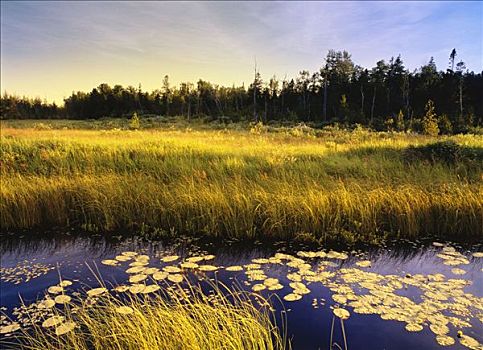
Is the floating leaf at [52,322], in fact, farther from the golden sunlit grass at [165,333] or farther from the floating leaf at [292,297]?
the floating leaf at [292,297]

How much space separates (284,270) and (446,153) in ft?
26.7

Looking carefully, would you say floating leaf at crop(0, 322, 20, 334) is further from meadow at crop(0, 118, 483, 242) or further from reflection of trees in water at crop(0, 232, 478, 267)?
meadow at crop(0, 118, 483, 242)

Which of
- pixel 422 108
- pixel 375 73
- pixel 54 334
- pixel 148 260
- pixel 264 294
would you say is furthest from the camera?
pixel 375 73

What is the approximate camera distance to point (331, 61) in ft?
179

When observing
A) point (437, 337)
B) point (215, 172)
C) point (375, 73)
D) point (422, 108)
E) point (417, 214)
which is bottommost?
point (437, 337)

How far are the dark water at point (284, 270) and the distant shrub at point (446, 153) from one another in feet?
17.0

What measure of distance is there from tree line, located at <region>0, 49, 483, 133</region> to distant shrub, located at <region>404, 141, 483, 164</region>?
18045 millimetres

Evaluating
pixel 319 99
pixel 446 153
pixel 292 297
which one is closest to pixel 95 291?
pixel 292 297

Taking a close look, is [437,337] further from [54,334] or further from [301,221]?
[54,334]

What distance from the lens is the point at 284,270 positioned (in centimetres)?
534

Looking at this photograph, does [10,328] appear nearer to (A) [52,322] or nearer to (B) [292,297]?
(A) [52,322]

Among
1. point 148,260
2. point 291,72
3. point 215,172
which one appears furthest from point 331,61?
point 148,260

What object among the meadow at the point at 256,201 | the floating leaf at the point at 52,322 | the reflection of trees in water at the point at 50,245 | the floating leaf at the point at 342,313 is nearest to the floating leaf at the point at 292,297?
the floating leaf at the point at 342,313

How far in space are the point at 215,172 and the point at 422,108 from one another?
37760 millimetres
